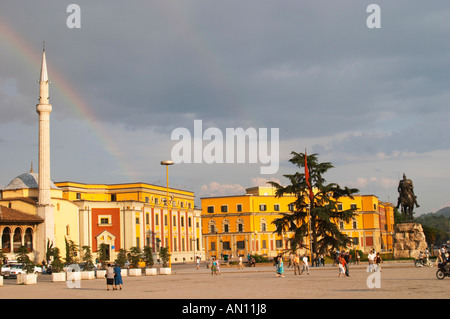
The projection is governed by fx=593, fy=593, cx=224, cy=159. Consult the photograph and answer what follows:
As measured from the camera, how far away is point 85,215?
253 feet

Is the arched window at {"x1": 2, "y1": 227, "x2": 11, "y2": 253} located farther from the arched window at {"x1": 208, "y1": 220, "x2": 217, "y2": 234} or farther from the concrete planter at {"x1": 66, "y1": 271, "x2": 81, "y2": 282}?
the arched window at {"x1": 208, "y1": 220, "x2": 217, "y2": 234}

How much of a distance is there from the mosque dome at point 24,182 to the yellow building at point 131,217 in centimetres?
480

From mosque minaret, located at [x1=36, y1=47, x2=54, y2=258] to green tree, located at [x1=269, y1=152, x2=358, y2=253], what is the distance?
93.6 feet

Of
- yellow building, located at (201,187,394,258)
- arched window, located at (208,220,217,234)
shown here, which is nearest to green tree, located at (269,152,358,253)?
yellow building, located at (201,187,394,258)

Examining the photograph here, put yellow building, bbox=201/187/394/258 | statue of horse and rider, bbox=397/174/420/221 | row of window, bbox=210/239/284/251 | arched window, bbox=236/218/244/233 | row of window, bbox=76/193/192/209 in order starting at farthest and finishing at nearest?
1. arched window, bbox=236/218/244/233
2. row of window, bbox=210/239/284/251
3. yellow building, bbox=201/187/394/258
4. row of window, bbox=76/193/192/209
5. statue of horse and rider, bbox=397/174/420/221

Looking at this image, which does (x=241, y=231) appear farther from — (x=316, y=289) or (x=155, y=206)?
(x=316, y=289)

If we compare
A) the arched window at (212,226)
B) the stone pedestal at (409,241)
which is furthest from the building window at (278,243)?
the stone pedestal at (409,241)

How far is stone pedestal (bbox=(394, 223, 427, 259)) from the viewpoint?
51500 millimetres

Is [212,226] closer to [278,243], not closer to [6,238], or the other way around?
[278,243]

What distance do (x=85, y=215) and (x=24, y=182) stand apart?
8.75 meters

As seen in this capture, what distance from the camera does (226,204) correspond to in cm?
10581

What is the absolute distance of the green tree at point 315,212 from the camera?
2052 inches
